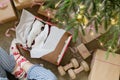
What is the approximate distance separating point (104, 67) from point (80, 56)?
20cm

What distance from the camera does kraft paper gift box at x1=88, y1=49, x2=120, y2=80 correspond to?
1.61 m

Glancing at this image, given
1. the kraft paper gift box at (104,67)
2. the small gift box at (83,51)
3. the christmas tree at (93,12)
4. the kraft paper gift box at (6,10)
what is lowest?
the kraft paper gift box at (104,67)

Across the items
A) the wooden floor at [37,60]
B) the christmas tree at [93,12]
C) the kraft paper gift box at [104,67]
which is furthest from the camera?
the wooden floor at [37,60]

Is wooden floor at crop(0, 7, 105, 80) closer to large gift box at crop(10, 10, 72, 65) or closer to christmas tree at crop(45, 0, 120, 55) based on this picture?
large gift box at crop(10, 10, 72, 65)

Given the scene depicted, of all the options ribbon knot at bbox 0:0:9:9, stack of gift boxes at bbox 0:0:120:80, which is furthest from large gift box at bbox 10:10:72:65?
ribbon knot at bbox 0:0:9:9

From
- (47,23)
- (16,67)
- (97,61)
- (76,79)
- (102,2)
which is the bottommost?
(76,79)

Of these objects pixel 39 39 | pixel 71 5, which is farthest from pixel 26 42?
pixel 71 5

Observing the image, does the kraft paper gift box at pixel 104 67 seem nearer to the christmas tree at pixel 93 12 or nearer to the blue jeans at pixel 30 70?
the blue jeans at pixel 30 70

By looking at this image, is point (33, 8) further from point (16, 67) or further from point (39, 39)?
point (16, 67)

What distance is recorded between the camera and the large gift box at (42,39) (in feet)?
5.41

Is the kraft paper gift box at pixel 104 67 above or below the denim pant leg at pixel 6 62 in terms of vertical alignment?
below

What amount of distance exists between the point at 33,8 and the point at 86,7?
831 millimetres

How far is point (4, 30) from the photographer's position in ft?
5.82

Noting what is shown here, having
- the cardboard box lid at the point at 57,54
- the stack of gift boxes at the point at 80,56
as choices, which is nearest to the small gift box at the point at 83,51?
the stack of gift boxes at the point at 80,56
